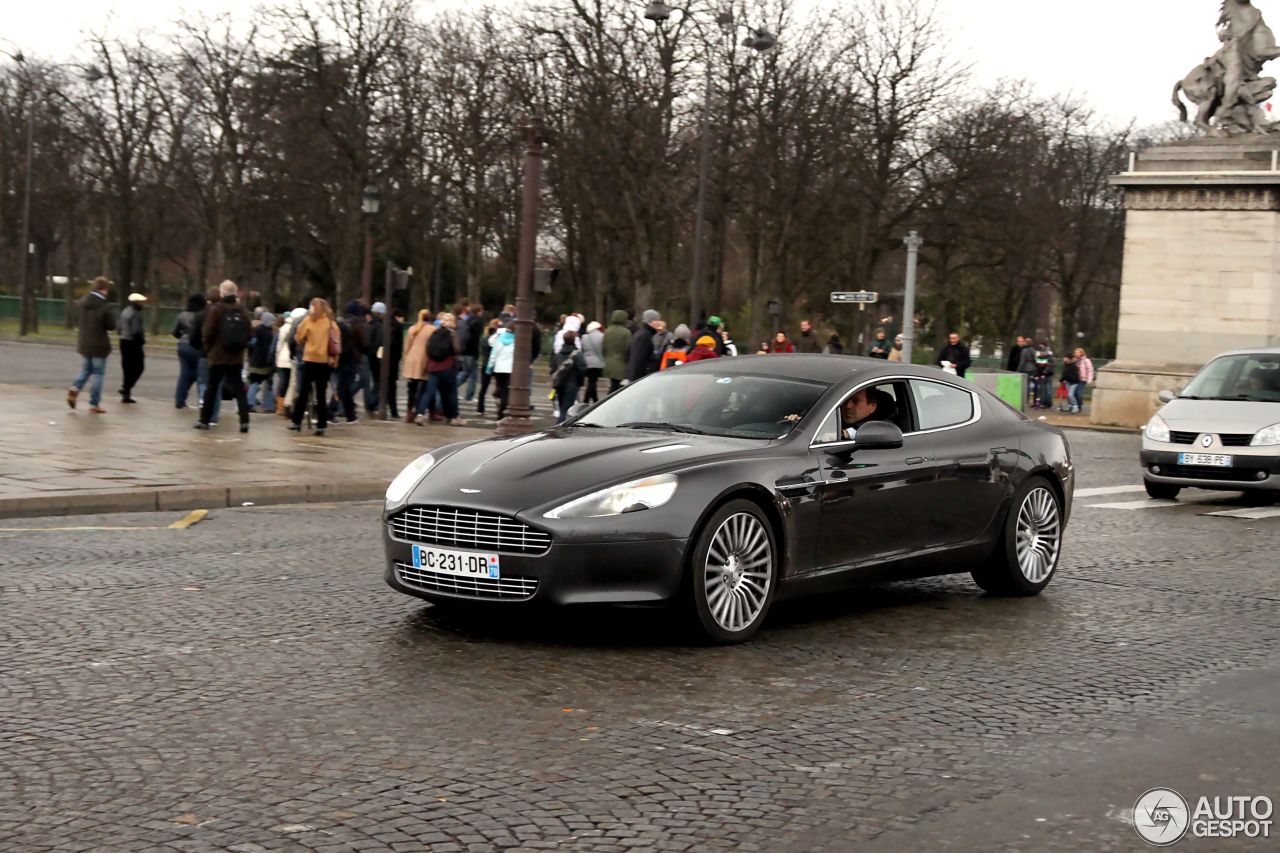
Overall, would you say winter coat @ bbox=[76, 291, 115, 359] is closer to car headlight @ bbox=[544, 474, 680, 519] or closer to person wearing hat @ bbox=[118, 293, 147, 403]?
person wearing hat @ bbox=[118, 293, 147, 403]

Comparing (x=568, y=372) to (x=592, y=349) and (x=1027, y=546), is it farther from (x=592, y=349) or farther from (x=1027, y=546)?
(x=1027, y=546)

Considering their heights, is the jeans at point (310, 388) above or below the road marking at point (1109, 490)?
above

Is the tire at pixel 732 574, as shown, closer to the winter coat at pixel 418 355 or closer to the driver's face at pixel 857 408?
the driver's face at pixel 857 408

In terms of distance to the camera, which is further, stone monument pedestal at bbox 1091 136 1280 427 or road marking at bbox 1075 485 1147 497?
stone monument pedestal at bbox 1091 136 1280 427

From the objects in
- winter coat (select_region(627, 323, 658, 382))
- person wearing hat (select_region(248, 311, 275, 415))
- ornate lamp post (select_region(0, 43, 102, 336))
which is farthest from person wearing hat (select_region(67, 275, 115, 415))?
ornate lamp post (select_region(0, 43, 102, 336))

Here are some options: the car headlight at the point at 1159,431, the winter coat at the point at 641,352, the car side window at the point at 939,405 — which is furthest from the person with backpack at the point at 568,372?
the car side window at the point at 939,405

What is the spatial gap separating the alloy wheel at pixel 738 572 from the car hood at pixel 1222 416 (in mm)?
10013

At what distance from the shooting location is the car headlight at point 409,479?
8.09 metres

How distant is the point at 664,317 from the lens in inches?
2052

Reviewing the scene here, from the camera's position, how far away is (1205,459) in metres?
16.5

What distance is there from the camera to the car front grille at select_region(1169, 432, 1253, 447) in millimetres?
16359

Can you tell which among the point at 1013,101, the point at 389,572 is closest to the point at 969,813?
the point at 389,572

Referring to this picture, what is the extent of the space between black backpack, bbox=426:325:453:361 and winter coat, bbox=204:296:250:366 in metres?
3.84

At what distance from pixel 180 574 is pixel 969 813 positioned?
5732mm
